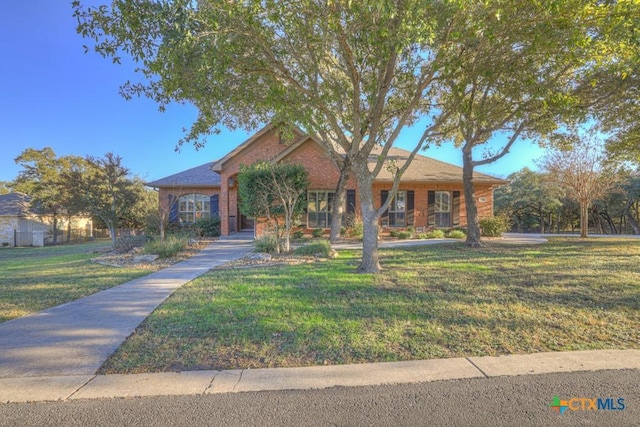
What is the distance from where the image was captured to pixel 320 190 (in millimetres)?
18594

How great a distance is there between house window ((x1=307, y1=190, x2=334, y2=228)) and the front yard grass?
31.6ft

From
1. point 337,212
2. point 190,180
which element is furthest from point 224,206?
point 337,212

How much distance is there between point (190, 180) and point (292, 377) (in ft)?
65.6

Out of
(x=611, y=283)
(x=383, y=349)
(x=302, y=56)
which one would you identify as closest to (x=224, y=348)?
(x=383, y=349)

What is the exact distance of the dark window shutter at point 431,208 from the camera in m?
19.6

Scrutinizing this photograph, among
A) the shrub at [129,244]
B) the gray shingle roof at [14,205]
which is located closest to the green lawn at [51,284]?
the shrub at [129,244]

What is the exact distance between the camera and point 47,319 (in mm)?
5387

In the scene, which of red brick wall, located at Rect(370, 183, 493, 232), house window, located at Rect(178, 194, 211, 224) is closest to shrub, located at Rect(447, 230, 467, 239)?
red brick wall, located at Rect(370, 183, 493, 232)

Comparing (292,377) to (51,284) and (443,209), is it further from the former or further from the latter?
(443,209)

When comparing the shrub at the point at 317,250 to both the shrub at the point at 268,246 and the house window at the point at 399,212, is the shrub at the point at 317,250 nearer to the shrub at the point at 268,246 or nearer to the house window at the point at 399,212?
the shrub at the point at 268,246

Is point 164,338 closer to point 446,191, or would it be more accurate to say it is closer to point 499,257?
point 499,257

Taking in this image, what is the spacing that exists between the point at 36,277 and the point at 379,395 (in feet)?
32.7

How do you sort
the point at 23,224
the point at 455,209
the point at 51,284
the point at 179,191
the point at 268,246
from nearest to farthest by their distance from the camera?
the point at 51,284
the point at 268,246
the point at 455,209
the point at 179,191
the point at 23,224

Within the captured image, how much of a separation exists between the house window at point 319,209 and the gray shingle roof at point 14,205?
2261 centimetres
